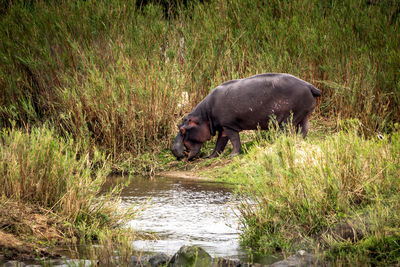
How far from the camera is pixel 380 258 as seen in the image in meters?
4.30

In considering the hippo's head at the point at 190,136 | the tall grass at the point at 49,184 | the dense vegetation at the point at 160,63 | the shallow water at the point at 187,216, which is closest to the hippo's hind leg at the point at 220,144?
the hippo's head at the point at 190,136

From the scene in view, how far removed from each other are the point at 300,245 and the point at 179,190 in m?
3.21

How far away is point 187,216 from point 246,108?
335 centimetres

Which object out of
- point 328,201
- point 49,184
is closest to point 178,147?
point 49,184

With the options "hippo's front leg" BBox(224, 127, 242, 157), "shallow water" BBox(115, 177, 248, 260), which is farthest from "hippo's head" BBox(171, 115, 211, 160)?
"shallow water" BBox(115, 177, 248, 260)

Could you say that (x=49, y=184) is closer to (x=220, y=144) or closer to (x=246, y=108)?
(x=246, y=108)

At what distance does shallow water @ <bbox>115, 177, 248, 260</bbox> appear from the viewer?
4.98 m

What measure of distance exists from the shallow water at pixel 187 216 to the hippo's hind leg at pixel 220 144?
124 centimetres

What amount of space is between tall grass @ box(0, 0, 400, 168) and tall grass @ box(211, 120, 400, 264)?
4.30m

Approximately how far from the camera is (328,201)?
16.1 feet

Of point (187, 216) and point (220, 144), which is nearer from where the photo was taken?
point (187, 216)

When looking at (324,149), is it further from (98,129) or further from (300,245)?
(98,129)

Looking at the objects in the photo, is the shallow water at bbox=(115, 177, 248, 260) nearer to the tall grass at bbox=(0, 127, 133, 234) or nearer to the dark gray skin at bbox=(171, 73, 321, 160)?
the tall grass at bbox=(0, 127, 133, 234)

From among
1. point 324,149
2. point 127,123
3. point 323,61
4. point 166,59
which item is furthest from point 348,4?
point 324,149
